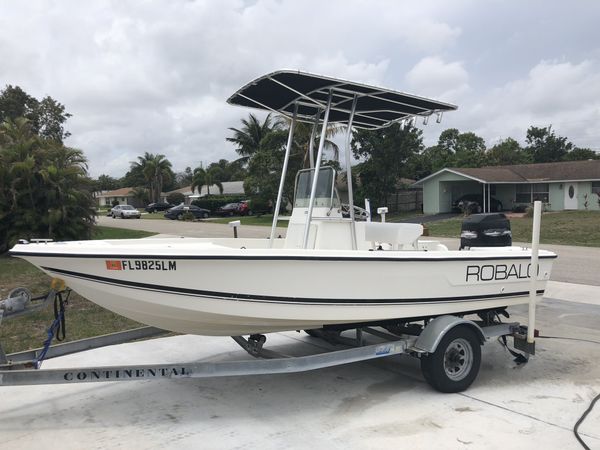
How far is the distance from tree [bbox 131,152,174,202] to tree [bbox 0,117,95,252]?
5533cm

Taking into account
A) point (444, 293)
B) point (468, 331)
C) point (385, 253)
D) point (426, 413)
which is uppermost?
point (385, 253)

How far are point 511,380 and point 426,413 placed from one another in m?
1.26

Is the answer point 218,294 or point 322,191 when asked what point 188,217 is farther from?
point 218,294

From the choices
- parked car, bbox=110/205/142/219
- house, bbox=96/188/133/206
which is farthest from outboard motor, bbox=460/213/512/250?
house, bbox=96/188/133/206

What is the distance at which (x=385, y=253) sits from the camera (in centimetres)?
445

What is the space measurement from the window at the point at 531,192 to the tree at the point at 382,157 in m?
8.02

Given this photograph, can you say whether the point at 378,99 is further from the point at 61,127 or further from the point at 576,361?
the point at 61,127

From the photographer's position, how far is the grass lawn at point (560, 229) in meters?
20.5

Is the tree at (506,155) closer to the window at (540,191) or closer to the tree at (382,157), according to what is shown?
the window at (540,191)

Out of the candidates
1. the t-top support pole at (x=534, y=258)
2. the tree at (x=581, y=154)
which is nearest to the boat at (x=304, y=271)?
the t-top support pole at (x=534, y=258)

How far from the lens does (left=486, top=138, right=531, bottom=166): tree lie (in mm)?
56812

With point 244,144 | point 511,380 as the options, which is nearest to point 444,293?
point 511,380

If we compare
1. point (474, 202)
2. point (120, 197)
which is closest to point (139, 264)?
point (474, 202)

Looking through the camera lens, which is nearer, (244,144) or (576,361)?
(576,361)
